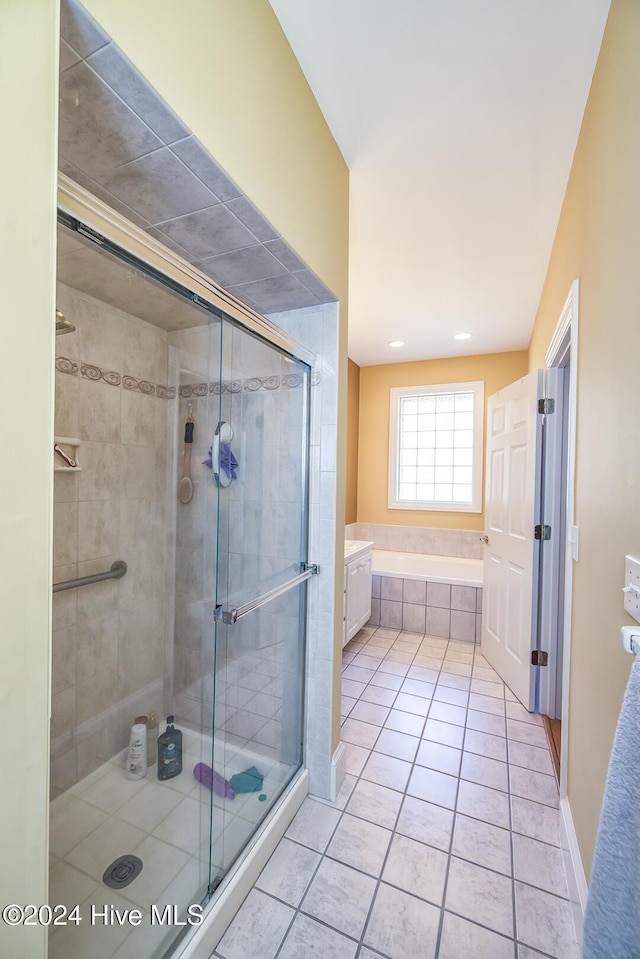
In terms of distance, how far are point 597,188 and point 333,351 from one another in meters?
0.99

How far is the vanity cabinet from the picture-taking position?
9.82 feet

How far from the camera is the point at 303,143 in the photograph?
1.33m

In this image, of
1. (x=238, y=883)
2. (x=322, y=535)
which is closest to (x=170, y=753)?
(x=238, y=883)

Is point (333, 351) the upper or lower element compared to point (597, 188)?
lower

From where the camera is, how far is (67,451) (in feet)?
5.63

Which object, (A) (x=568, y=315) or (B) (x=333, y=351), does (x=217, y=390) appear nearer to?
(B) (x=333, y=351)

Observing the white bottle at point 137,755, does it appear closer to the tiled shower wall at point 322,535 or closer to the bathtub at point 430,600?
the tiled shower wall at point 322,535

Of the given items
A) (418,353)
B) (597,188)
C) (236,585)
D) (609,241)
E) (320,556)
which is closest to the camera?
(609,241)

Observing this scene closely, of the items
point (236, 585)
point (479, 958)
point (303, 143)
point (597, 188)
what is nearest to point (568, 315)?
point (597, 188)

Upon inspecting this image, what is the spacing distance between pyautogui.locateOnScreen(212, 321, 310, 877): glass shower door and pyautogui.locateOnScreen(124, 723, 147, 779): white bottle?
542 millimetres

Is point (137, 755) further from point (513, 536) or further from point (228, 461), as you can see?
point (513, 536)

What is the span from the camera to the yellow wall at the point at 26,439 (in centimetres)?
50

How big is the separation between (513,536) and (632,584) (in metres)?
1.96

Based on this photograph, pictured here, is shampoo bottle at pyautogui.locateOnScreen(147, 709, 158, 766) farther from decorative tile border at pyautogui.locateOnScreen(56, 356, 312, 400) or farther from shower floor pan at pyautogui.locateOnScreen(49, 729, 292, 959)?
decorative tile border at pyautogui.locateOnScreen(56, 356, 312, 400)
